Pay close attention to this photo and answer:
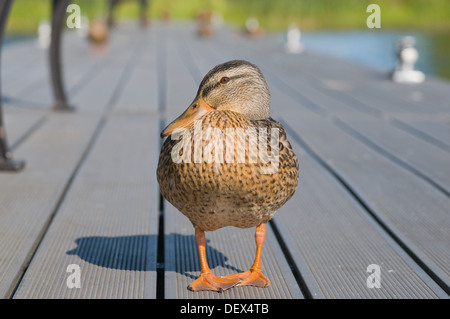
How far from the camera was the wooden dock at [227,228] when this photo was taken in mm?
1931

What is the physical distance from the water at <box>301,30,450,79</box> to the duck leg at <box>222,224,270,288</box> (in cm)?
812

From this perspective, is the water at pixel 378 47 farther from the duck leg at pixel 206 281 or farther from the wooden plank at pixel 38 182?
the duck leg at pixel 206 281

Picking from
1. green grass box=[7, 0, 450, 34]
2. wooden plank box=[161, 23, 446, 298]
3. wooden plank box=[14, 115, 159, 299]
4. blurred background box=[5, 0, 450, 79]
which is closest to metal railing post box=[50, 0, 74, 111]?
wooden plank box=[14, 115, 159, 299]

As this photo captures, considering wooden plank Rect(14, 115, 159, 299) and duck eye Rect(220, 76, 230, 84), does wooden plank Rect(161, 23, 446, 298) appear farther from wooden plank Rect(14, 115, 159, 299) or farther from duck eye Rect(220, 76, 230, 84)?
duck eye Rect(220, 76, 230, 84)

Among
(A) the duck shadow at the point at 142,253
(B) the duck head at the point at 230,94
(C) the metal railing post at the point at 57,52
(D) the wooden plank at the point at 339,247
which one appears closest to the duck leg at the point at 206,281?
(A) the duck shadow at the point at 142,253

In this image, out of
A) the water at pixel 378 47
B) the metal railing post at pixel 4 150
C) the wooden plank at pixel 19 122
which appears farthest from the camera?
the water at pixel 378 47

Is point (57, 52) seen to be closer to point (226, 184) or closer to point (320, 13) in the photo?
point (226, 184)

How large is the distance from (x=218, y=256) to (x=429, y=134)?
2534 mm

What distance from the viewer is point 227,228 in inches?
94.3

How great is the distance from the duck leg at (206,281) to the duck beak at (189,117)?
1.11 feet

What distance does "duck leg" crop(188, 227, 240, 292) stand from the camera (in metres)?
1.81

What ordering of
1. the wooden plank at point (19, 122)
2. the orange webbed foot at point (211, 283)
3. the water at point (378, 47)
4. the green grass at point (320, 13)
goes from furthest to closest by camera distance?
the green grass at point (320, 13) < the water at point (378, 47) < the wooden plank at point (19, 122) < the orange webbed foot at point (211, 283)

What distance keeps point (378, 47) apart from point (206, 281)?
12.0 meters

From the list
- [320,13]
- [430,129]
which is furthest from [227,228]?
[320,13]
